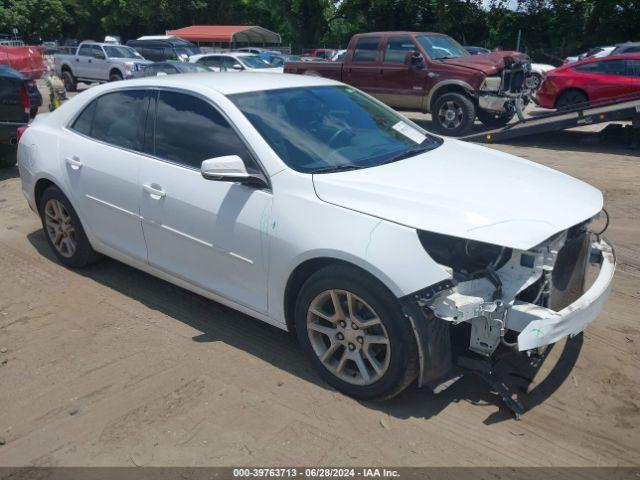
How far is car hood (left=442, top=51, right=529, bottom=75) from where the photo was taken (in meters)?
11.9

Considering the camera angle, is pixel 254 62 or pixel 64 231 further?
pixel 254 62

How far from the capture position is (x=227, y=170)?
3.46 meters

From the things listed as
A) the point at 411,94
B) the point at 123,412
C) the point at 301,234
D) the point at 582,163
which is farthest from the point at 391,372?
the point at 411,94

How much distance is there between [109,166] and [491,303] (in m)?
2.96

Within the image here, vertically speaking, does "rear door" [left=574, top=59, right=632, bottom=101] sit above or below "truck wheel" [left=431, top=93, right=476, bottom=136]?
above

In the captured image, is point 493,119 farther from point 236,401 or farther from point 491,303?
point 236,401

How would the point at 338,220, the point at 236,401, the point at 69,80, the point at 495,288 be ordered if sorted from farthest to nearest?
the point at 69,80 < the point at 236,401 < the point at 338,220 < the point at 495,288

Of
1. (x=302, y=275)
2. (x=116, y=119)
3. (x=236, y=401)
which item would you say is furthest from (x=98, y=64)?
(x=236, y=401)

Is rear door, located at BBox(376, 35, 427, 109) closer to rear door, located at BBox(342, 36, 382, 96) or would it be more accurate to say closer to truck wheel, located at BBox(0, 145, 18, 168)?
rear door, located at BBox(342, 36, 382, 96)

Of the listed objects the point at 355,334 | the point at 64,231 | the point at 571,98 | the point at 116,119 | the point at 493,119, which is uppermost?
the point at 116,119

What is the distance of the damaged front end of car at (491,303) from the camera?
2.91 meters

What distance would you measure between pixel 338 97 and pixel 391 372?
218 centimetres

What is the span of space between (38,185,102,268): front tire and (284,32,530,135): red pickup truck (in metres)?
8.86

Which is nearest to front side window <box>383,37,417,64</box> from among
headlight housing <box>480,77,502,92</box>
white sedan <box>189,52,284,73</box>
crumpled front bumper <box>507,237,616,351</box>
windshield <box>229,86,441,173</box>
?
headlight housing <box>480,77,502,92</box>
